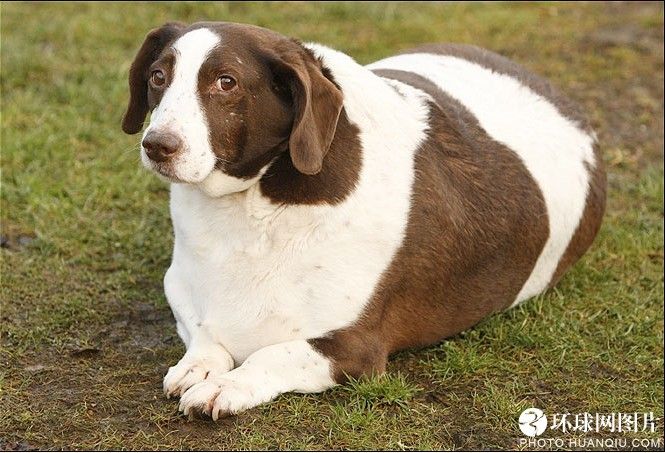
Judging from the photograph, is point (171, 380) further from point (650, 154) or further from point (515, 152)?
point (650, 154)

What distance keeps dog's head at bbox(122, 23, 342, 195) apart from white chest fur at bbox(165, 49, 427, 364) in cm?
23

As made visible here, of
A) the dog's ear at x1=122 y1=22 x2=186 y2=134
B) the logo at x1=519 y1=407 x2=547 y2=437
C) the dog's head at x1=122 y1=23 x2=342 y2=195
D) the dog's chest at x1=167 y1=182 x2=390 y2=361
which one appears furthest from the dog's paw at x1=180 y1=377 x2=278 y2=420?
the dog's ear at x1=122 y1=22 x2=186 y2=134

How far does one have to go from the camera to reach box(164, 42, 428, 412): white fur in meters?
4.96

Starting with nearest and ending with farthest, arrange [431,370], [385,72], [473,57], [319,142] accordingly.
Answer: [319,142], [431,370], [385,72], [473,57]

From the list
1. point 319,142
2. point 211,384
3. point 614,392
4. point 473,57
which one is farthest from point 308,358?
point 473,57

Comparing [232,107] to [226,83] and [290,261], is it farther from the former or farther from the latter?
[290,261]

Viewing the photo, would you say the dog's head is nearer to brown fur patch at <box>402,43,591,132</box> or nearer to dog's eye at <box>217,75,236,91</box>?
dog's eye at <box>217,75,236,91</box>

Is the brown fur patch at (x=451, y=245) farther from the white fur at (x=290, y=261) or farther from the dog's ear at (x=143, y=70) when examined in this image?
the dog's ear at (x=143, y=70)

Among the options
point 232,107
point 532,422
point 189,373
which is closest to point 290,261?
point 189,373

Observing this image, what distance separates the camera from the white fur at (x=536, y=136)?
5.81 meters

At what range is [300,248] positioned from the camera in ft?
16.4

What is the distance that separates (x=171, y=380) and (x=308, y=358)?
54 centimetres

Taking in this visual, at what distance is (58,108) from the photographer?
322 inches

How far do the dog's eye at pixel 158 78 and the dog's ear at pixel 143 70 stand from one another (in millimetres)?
225
